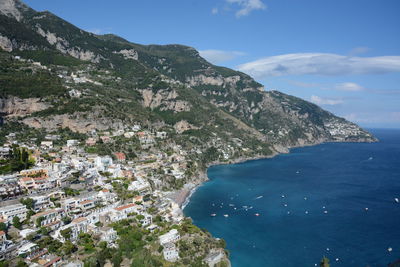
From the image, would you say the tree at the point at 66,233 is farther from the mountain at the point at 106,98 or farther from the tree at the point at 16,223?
the mountain at the point at 106,98

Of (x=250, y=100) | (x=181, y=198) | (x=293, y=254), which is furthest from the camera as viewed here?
(x=250, y=100)

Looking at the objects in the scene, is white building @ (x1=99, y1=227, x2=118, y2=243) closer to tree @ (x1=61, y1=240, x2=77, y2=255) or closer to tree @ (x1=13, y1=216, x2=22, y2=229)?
tree @ (x1=61, y1=240, x2=77, y2=255)

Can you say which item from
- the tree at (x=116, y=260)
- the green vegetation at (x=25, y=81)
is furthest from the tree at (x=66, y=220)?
the green vegetation at (x=25, y=81)

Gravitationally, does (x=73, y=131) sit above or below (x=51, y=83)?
below

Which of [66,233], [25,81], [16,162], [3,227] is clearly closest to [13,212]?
[3,227]

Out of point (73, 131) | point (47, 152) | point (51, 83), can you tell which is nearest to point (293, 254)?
point (47, 152)

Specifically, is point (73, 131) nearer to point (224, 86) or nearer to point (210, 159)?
point (210, 159)

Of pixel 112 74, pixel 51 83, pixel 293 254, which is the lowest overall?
pixel 293 254
